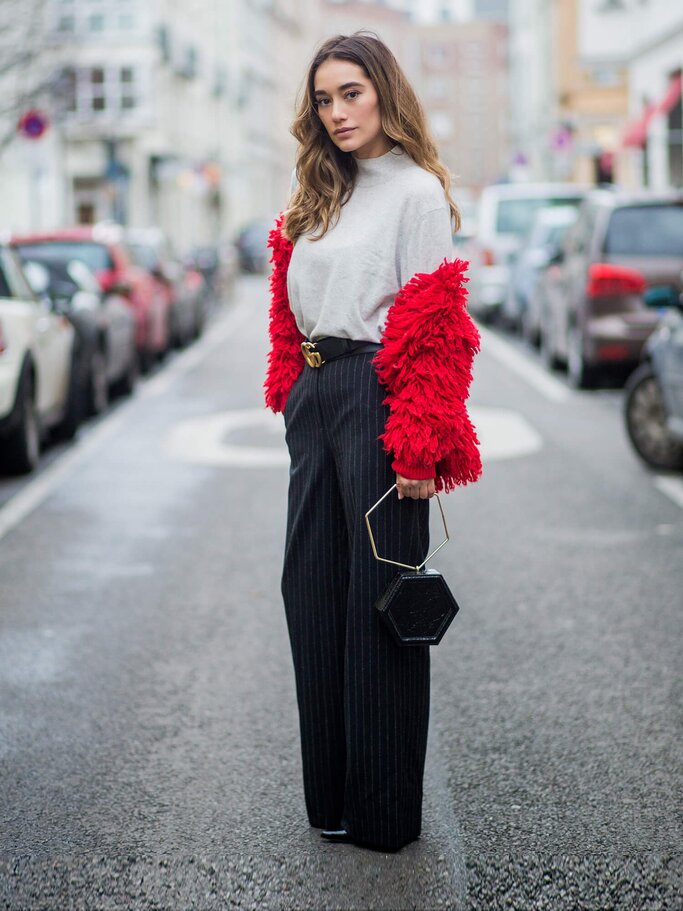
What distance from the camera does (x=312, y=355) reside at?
369cm

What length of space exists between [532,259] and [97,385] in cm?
741

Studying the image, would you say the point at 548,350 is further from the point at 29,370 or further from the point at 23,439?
the point at 23,439

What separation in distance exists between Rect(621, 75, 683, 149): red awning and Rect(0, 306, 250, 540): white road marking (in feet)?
47.3

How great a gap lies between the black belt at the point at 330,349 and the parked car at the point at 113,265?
37.7 ft

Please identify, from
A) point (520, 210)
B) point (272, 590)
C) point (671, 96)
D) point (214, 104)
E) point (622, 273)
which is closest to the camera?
point (272, 590)

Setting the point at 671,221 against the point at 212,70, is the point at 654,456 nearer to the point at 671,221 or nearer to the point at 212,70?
the point at 671,221

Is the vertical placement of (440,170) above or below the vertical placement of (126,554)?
above

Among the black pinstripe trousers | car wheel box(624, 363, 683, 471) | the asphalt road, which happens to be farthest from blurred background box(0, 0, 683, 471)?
the asphalt road

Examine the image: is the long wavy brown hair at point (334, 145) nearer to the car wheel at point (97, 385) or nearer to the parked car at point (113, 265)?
the car wheel at point (97, 385)

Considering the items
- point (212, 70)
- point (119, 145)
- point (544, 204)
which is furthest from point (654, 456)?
point (212, 70)

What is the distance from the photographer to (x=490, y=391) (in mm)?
15000

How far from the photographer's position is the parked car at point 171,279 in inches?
768

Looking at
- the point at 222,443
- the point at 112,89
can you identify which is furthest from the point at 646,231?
the point at 112,89

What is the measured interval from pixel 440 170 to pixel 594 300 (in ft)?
34.6
